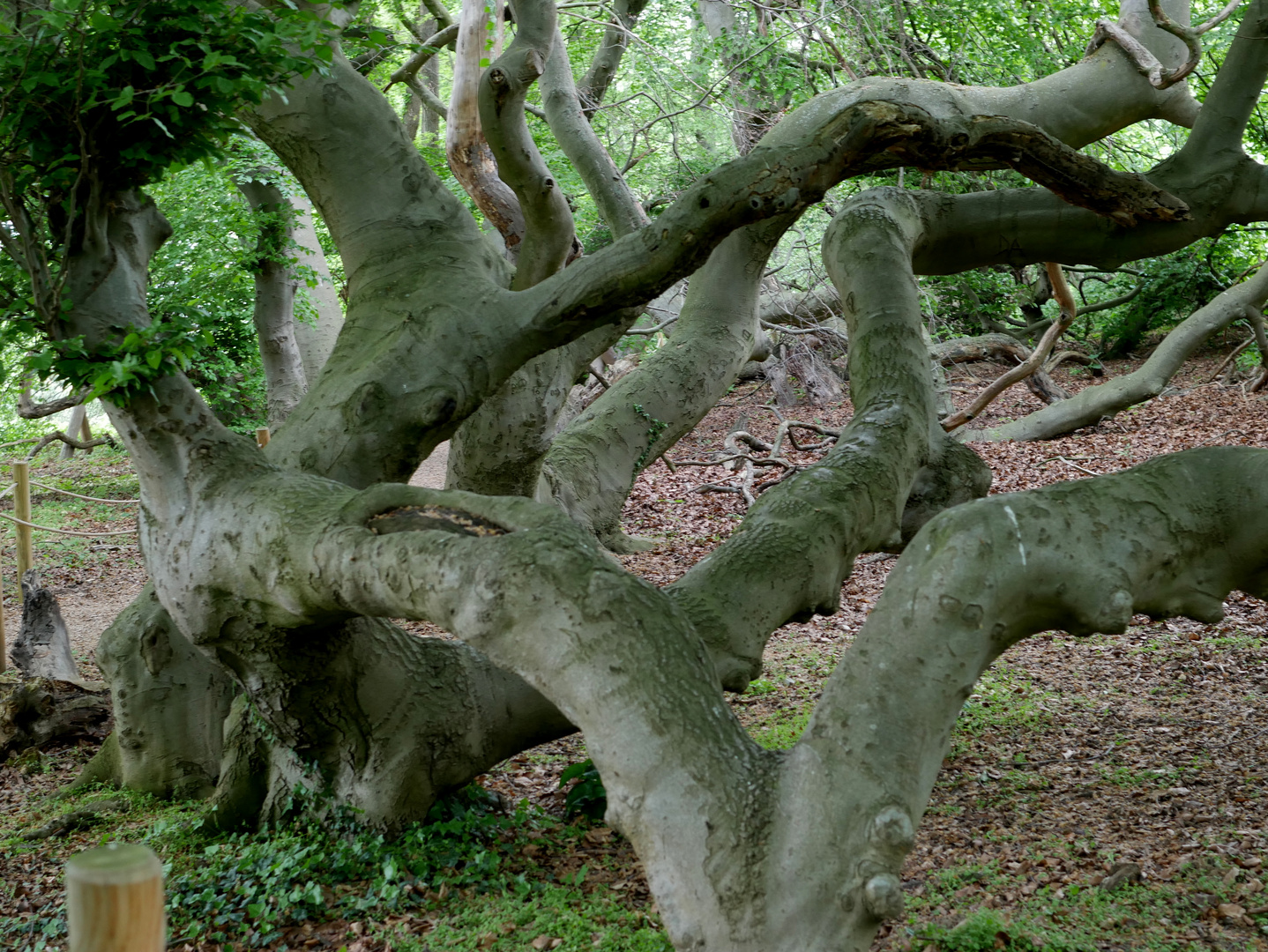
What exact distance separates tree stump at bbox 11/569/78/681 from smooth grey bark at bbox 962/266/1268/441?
30.2ft

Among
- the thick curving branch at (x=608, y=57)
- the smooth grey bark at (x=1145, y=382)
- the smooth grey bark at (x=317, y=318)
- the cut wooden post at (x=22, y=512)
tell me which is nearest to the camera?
the cut wooden post at (x=22, y=512)

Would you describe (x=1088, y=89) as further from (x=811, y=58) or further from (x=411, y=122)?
(x=411, y=122)

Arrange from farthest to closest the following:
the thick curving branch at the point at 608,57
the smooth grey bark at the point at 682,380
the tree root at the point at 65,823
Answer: the thick curving branch at the point at 608,57, the smooth grey bark at the point at 682,380, the tree root at the point at 65,823

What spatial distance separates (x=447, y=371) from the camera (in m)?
4.49

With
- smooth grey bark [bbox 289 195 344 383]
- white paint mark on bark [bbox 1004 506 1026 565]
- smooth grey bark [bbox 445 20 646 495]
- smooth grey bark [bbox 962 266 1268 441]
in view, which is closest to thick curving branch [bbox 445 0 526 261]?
smooth grey bark [bbox 445 20 646 495]

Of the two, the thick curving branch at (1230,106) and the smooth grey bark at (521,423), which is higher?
the thick curving branch at (1230,106)

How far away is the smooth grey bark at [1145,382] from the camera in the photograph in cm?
997

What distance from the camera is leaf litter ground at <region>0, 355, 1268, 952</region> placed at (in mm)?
3525

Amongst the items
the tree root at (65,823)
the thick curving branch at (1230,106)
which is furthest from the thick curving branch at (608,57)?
the tree root at (65,823)

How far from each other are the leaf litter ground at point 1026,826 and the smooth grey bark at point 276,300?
616 cm

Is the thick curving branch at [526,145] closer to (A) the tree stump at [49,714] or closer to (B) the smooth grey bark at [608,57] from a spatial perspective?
(A) the tree stump at [49,714]

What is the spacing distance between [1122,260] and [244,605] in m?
4.62

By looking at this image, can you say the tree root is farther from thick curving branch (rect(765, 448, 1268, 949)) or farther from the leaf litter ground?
thick curving branch (rect(765, 448, 1268, 949))

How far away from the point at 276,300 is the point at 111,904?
35.6 feet
